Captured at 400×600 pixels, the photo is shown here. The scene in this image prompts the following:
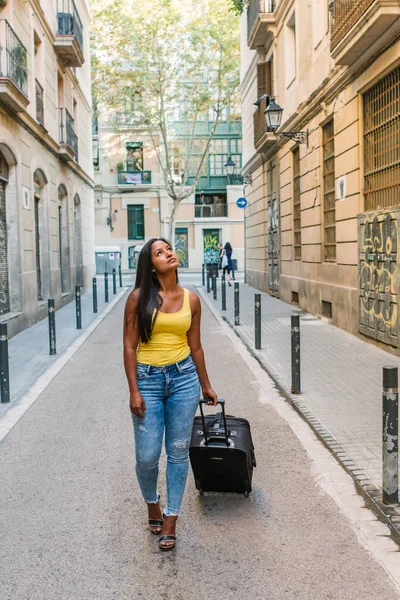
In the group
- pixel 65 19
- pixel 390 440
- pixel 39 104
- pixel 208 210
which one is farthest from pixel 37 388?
pixel 208 210

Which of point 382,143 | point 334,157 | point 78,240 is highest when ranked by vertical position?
point 334,157

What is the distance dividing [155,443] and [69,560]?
781 mm

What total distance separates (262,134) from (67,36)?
6417mm

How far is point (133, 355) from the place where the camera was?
3984mm

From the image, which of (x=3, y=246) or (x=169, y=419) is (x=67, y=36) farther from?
(x=169, y=419)

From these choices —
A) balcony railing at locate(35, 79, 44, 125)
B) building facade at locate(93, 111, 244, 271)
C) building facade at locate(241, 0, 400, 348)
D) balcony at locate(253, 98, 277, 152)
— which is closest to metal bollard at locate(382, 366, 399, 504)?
building facade at locate(241, 0, 400, 348)

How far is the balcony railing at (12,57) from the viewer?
43.5ft

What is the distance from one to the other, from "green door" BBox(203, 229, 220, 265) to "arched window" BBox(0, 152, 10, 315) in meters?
33.2

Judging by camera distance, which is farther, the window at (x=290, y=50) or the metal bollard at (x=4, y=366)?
the window at (x=290, y=50)

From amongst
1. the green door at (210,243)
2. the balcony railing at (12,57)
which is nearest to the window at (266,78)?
the balcony railing at (12,57)

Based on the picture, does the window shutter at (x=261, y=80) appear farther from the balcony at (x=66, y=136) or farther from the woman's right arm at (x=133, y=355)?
the woman's right arm at (x=133, y=355)

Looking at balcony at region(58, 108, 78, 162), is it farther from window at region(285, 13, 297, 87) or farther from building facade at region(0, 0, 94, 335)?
window at region(285, 13, 297, 87)

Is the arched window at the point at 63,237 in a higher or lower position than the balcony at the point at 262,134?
lower

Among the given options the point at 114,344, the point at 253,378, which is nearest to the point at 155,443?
the point at 253,378
